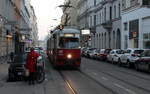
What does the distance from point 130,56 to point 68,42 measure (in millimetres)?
6420

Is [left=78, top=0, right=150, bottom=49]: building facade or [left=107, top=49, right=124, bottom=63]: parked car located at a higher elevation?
[left=78, top=0, right=150, bottom=49]: building facade

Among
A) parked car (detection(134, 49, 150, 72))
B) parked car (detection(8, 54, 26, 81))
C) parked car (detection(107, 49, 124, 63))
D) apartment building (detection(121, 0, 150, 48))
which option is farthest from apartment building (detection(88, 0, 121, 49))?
parked car (detection(8, 54, 26, 81))

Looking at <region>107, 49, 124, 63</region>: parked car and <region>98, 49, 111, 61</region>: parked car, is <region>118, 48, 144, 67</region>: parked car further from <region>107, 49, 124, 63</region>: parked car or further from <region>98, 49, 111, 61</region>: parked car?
<region>98, 49, 111, 61</region>: parked car

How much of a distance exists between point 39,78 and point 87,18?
253 ft

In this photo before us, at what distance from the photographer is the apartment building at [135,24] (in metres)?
47.2

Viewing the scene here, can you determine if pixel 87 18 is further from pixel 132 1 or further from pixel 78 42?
pixel 78 42

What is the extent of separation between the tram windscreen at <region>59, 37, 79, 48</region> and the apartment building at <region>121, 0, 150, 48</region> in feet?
48.7

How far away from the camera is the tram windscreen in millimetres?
31141

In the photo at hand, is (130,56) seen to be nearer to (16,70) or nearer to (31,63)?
(16,70)

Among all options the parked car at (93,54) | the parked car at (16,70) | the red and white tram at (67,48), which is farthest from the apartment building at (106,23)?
the parked car at (16,70)

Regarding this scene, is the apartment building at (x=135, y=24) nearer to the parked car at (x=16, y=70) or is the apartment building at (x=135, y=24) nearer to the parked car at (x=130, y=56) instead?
the parked car at (x=130, y=56)

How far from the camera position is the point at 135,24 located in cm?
5134

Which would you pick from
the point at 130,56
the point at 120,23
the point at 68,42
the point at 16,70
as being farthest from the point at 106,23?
the point at 16,70

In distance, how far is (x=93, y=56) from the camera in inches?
2271
